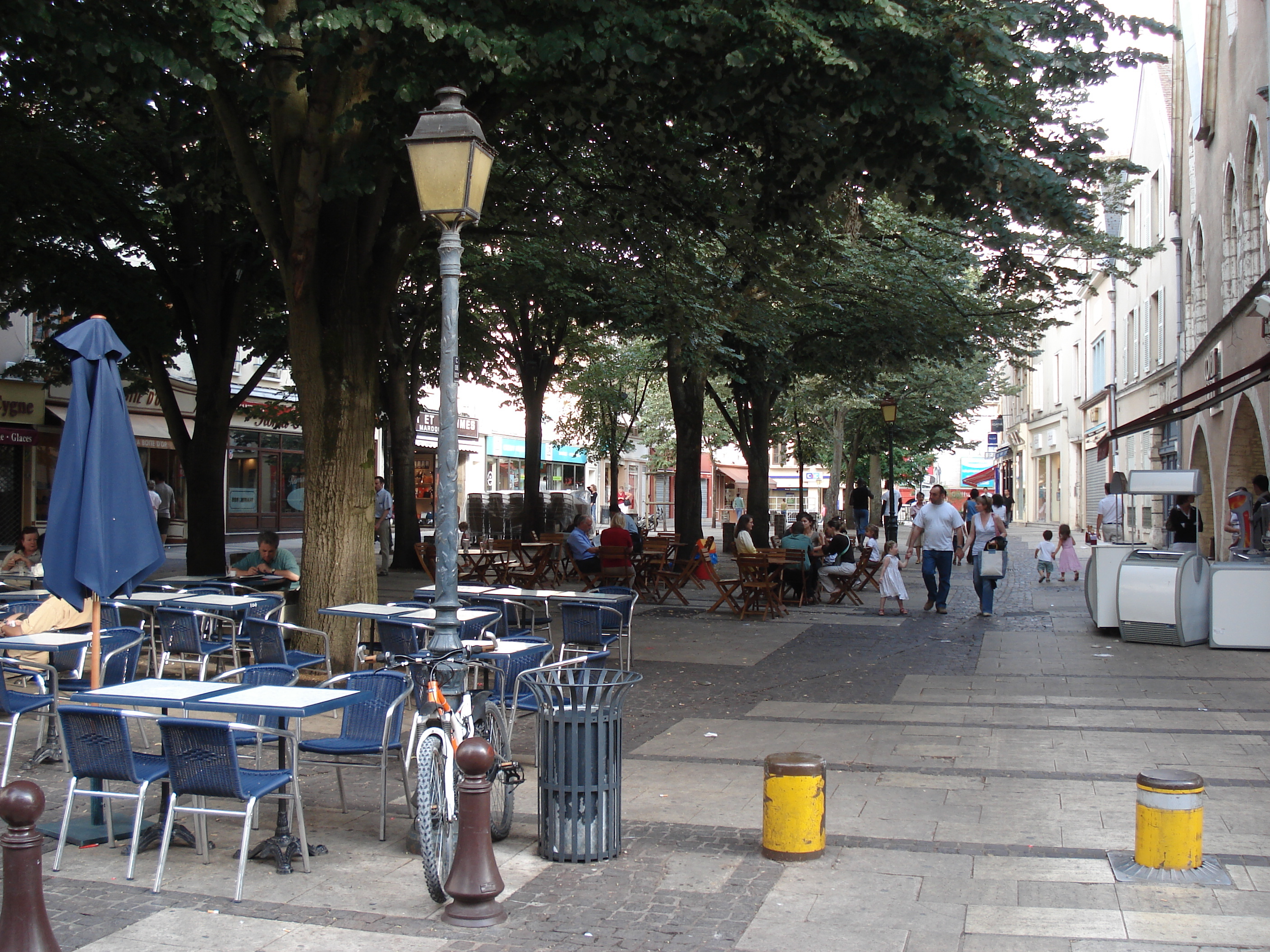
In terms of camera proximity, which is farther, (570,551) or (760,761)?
(570,551)

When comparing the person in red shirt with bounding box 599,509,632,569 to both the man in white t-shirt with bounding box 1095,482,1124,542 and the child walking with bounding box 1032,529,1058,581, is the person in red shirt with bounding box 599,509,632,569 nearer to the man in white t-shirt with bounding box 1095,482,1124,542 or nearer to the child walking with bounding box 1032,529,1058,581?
the child walking with bounding box 1032,529,1058,581

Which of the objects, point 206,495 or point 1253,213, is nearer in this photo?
point 206,495

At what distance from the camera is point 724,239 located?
1264 centimetres

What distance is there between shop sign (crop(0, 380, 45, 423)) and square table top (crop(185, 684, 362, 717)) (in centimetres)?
2229

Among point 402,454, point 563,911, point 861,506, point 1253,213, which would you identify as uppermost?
point 1253,213

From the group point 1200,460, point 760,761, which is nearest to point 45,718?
point 760,761

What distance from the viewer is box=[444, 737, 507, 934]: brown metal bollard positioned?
453 centimetres

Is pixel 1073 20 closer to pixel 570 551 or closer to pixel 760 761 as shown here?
pixel 760 761

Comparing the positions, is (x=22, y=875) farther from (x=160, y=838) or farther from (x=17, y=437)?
(x=17, y=437)

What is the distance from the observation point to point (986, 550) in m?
16.5

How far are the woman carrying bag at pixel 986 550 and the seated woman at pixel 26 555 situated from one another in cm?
1204

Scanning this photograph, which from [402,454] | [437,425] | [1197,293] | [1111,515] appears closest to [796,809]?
[402,454]

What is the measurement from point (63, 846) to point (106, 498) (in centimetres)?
189

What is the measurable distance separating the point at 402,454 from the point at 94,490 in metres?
15.5
